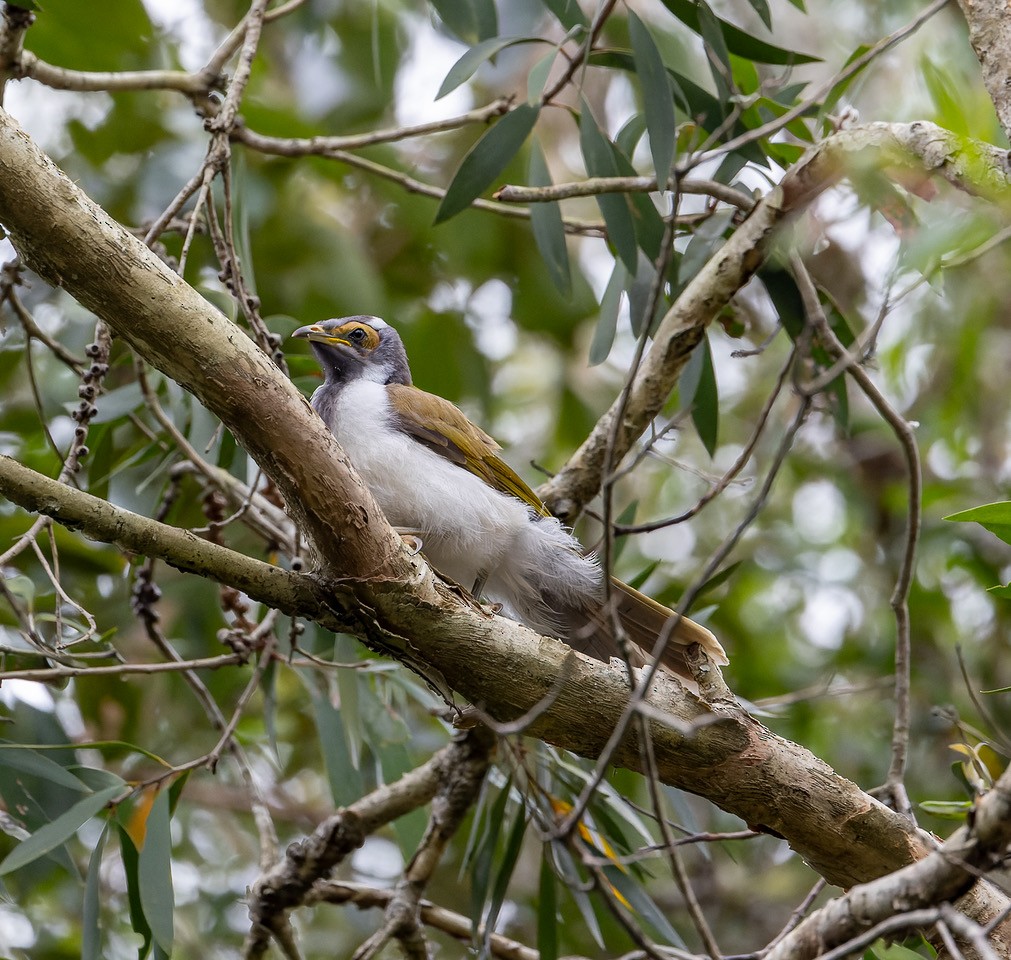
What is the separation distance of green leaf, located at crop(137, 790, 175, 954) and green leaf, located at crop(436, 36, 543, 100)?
2304mm

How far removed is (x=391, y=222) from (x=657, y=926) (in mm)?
5039

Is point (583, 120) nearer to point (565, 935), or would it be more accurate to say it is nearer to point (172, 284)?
point (172, 284)

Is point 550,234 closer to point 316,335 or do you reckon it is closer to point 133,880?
point 316,335

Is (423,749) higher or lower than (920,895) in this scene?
higher

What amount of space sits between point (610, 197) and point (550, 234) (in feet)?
0.94

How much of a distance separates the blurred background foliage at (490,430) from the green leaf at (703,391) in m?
0.07

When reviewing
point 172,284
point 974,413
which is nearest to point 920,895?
point 172,284

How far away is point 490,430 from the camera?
22.8 feet

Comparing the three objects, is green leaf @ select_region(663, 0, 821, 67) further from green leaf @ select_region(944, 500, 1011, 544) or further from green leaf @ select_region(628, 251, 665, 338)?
green leaf @ select_region(944, 500, 1011, 544)

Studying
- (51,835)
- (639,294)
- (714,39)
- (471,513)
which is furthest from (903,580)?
(51,835)

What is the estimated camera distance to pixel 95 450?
430cm

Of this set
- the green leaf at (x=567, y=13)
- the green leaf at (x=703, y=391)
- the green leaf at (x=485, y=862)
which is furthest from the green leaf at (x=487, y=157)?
the green leaf at (x=485, y=862)

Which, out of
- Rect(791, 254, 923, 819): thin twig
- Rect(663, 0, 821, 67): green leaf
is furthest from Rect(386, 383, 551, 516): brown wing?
Rect(663, 0, 821, 67): green leaf

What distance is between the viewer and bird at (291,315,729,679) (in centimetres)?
367
